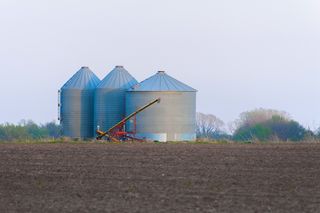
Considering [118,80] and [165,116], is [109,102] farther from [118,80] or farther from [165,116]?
[165,116]

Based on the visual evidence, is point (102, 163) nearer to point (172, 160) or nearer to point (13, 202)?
point (172, 160)

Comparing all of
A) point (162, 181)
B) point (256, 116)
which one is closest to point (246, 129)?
point (256, 116)

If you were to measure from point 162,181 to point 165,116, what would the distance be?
2868 centimetres

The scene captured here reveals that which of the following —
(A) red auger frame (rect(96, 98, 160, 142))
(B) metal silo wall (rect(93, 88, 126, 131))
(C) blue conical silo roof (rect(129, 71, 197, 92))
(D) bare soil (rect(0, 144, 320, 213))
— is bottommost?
(D) bare soil (rect(0, 144, 320, 213))

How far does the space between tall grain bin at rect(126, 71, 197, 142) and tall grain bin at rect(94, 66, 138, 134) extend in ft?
3.71

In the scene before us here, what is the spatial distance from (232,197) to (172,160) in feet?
31.7

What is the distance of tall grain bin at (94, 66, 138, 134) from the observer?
53438mm

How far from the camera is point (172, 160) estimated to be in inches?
1128

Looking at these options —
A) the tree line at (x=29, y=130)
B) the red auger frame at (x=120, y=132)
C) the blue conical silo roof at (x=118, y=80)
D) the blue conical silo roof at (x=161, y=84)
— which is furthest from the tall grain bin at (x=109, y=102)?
the tree line at (x=29, y=130)

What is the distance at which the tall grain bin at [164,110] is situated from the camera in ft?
167

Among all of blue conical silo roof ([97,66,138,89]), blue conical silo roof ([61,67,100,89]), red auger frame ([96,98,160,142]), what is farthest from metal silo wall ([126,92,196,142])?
blue conical silo roof ([61,67,100,89])

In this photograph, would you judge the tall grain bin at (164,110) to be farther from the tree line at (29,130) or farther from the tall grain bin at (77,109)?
the tree line at (29,130)

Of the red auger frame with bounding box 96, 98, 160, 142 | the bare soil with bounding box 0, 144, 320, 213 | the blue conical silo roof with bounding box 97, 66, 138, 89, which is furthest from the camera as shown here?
the blue conical silo roof with bounding box 97, 66, 138, 89

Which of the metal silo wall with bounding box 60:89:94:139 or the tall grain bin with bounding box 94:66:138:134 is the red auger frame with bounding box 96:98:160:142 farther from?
the metal silo wall with bounding box 60:89:94:139
